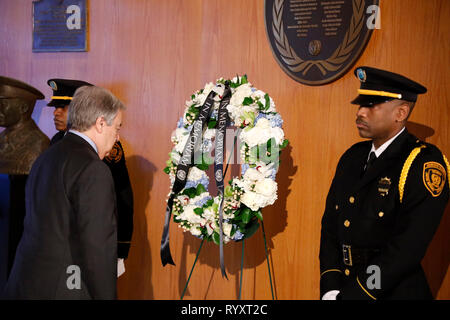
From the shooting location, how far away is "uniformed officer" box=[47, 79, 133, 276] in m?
2.91

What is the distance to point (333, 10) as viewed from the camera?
9.31 feet

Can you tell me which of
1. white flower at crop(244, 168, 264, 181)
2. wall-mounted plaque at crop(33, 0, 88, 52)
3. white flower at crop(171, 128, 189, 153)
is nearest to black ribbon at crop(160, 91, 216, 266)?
white flower at crop(171, 128, 189, 153)

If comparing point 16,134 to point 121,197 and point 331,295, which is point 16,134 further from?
point 331,295

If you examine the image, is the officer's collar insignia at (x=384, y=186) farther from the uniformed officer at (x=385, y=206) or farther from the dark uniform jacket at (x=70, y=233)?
the dark uniform jacket at (x=70, y=233)

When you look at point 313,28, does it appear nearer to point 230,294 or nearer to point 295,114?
point 295,114

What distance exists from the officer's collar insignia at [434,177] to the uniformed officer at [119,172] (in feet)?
5.86

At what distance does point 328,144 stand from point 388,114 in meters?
0.81

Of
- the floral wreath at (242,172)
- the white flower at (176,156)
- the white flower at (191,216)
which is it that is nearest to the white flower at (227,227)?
the floral wreath at (242,172)

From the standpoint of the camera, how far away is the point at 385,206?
2061 mm

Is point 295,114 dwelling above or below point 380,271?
above

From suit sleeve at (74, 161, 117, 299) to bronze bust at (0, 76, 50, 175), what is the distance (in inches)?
60.6

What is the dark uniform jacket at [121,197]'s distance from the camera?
2.91m

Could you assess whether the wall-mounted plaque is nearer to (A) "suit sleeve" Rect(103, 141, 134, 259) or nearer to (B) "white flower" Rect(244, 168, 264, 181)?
(A) "suit sleeve" Rect(103, 141, 134, 259)
